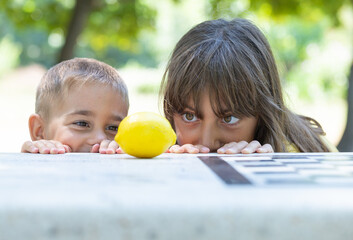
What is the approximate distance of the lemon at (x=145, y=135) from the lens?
1494 mm

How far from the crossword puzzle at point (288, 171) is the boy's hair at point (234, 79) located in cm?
106

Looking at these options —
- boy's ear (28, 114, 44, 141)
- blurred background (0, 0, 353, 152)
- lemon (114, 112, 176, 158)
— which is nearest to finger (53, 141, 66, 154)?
lemon (114, 112, 176, 158)

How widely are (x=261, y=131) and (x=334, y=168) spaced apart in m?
1.48

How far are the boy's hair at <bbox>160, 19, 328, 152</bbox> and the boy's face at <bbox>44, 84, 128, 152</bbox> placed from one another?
1.05 feet

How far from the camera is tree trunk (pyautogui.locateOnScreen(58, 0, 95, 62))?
8.95m

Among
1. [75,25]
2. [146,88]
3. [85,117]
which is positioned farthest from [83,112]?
[146,88]

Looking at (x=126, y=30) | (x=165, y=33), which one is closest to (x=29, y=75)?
(x=165, y=33)

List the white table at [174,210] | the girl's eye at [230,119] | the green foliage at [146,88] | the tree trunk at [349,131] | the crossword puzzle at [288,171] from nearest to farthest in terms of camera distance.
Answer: the white table at [174,210] → the crossword puzzle at [288,171] → the girl's eye at [230,119] → the tree trunk at [349,131] → the green foliage at [146,88]

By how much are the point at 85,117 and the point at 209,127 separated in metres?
0.73

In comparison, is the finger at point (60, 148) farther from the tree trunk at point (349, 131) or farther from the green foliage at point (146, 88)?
the green foliage at point (146, 88)

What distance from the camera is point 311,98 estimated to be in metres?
21.6

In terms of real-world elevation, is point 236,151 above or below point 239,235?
below

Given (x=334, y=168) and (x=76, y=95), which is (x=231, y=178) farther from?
(x=76, y=95)

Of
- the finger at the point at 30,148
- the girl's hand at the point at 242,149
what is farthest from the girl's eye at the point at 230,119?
the finger at the point at 30,148
